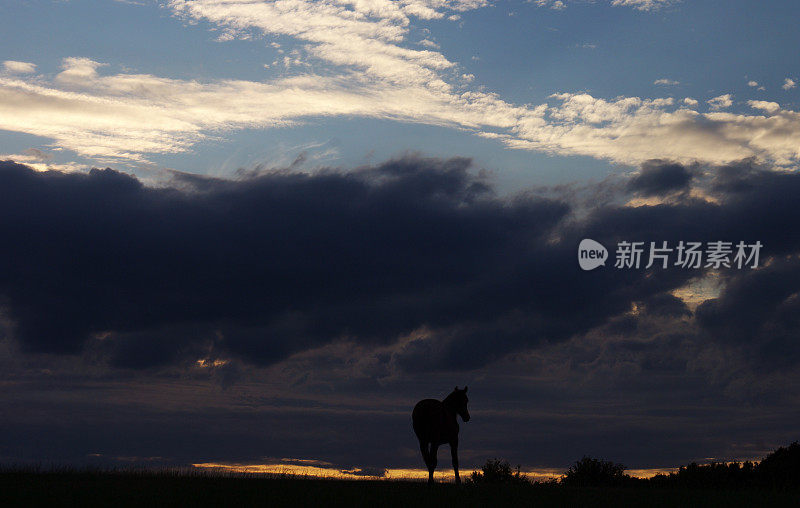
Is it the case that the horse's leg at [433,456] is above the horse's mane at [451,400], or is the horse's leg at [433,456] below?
below

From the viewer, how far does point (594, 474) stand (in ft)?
143

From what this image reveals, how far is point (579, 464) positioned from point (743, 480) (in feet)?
29.1

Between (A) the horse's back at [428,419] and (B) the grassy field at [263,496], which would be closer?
(B) the grassy field at [263,496]

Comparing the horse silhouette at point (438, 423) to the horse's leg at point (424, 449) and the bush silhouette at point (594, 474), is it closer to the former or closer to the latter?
the horse's leg at point (424, 449)

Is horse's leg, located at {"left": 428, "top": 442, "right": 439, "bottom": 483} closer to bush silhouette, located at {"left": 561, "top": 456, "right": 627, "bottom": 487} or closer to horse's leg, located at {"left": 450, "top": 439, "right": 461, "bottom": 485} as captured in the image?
horse's leg, located at {"left": 450, "top": 439, "right": 461, "bottom": 485}

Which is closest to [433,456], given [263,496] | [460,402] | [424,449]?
[424,449]

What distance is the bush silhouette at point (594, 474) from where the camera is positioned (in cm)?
4291

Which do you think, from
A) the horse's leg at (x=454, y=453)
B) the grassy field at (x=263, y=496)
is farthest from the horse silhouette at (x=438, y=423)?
the grassy field at (x=263, y=496)

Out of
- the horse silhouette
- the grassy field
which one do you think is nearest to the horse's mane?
the horse silhouette

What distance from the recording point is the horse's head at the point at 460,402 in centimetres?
3394

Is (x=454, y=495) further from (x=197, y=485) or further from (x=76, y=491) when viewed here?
(x=76, y=491)

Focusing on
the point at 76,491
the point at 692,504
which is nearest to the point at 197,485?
the point at 76,491

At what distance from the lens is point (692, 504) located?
24.2 m

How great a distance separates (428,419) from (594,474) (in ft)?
48.7
